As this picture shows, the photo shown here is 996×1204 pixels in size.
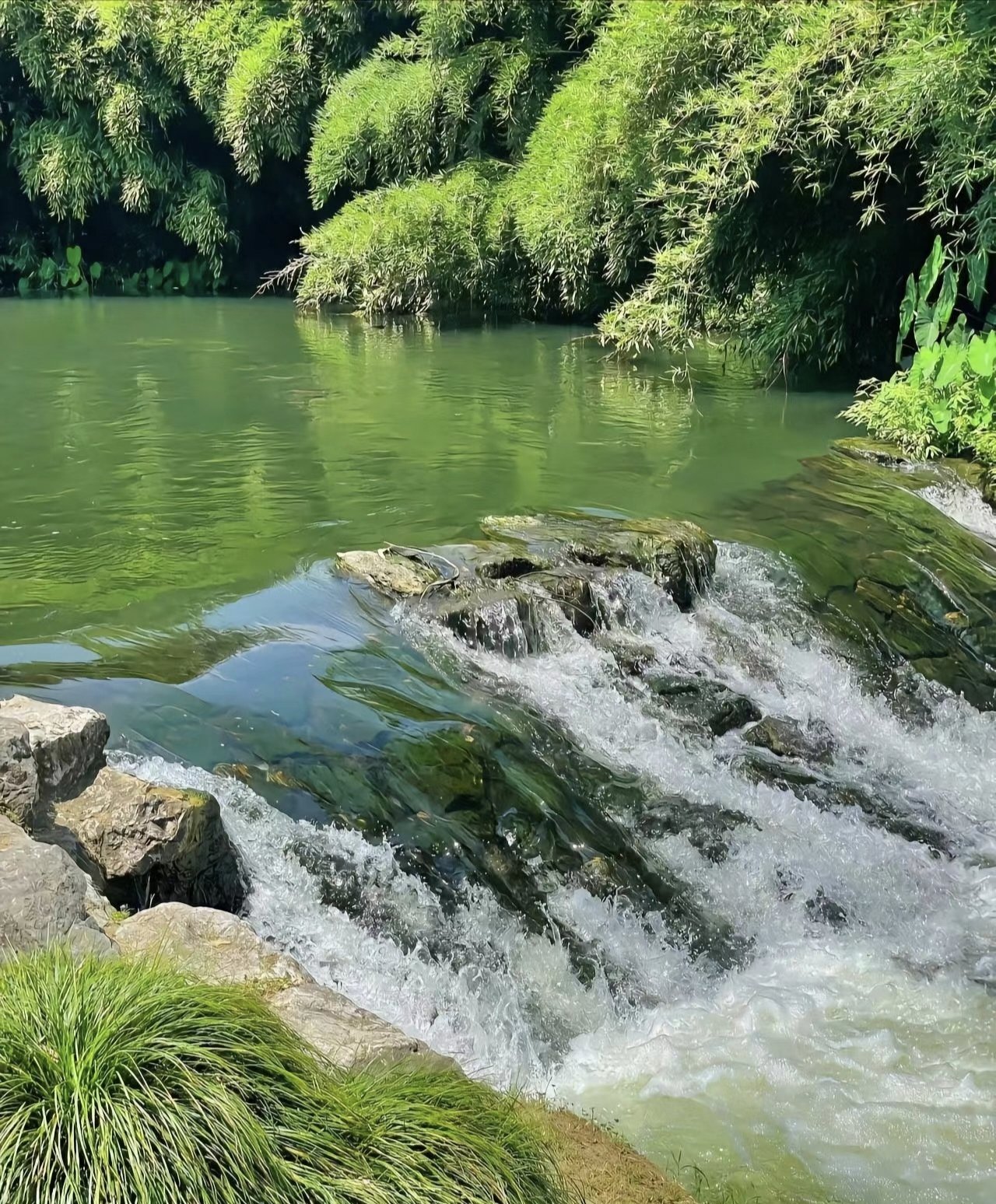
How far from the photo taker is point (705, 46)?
49.3 ft

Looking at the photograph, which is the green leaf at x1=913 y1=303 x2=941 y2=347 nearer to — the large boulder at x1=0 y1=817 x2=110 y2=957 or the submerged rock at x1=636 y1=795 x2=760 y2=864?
the submerged rock at x1=636 y1=795 x2=760 y2=864

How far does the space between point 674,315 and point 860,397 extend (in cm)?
236

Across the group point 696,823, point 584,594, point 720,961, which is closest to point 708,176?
point 584,594

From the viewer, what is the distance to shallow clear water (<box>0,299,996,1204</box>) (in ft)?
15.8

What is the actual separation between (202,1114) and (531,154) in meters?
18.8

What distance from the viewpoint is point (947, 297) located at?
40.0ft

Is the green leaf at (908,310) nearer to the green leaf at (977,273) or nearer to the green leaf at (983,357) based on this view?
the green leaf at (977,273)

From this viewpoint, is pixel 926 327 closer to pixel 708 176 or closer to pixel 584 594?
pixel 708 176

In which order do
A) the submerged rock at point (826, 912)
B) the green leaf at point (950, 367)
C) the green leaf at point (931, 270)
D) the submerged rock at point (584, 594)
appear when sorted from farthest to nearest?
the green leaf at point (931, 270)
the green leaf at point (950, 367)
the submerged rock at point (584, 594)
the submerged rock at point (826, 912)

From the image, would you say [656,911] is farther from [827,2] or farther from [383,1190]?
[827,2]

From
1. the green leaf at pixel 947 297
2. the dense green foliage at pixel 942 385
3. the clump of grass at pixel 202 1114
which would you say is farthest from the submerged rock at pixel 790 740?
the green leaf at pixel 947 297

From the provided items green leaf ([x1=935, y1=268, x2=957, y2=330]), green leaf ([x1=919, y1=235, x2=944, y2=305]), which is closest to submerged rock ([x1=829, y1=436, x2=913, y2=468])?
green leaf ([x1=935, y1=268, x2=957, y2=330])

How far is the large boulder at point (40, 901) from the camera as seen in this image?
334 centimetres

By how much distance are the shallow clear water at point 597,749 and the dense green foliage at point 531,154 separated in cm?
326
